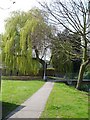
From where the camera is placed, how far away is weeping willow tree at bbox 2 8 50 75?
40562 millimetres

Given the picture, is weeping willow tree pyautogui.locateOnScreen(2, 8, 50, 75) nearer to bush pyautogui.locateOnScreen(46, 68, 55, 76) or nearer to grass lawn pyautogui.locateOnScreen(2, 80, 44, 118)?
bush pyautogui.locateOnScreen(46, 68, 55, 76)

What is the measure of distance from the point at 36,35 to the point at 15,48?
425 inches

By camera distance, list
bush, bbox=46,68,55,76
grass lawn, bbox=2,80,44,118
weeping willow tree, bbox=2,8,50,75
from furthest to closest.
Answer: bush, bbox=46,68,55,76 < weeping willow tree, bbox=2,8,50,75 < grass lawn, bbox=2,80,44,118

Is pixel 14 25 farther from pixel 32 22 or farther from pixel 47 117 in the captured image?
pixel 47 117

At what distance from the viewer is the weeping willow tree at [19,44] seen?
4056cm

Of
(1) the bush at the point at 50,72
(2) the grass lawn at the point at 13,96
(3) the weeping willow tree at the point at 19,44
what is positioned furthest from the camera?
(1) the bush at the point at 50,72

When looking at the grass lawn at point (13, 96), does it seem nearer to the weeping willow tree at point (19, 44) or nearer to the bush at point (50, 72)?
the weeping willow tree at point (19, 44)

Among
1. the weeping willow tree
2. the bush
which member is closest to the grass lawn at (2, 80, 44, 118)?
the weeping willow tree

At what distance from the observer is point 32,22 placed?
132 ft

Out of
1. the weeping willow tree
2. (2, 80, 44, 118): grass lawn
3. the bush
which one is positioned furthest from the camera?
the bush

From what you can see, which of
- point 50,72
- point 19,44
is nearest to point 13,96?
point 19,44

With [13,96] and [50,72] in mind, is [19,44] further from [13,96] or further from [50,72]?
[13,96]

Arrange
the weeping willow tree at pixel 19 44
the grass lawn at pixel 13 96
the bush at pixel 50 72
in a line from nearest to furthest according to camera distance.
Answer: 1. the grass lawn at pixel 13 96
2. the weeping willow tree at pixel 19 44
3. the bush at pixel 50 72

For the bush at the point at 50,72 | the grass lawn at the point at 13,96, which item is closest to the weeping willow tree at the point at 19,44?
the bush at the point at 50,72
